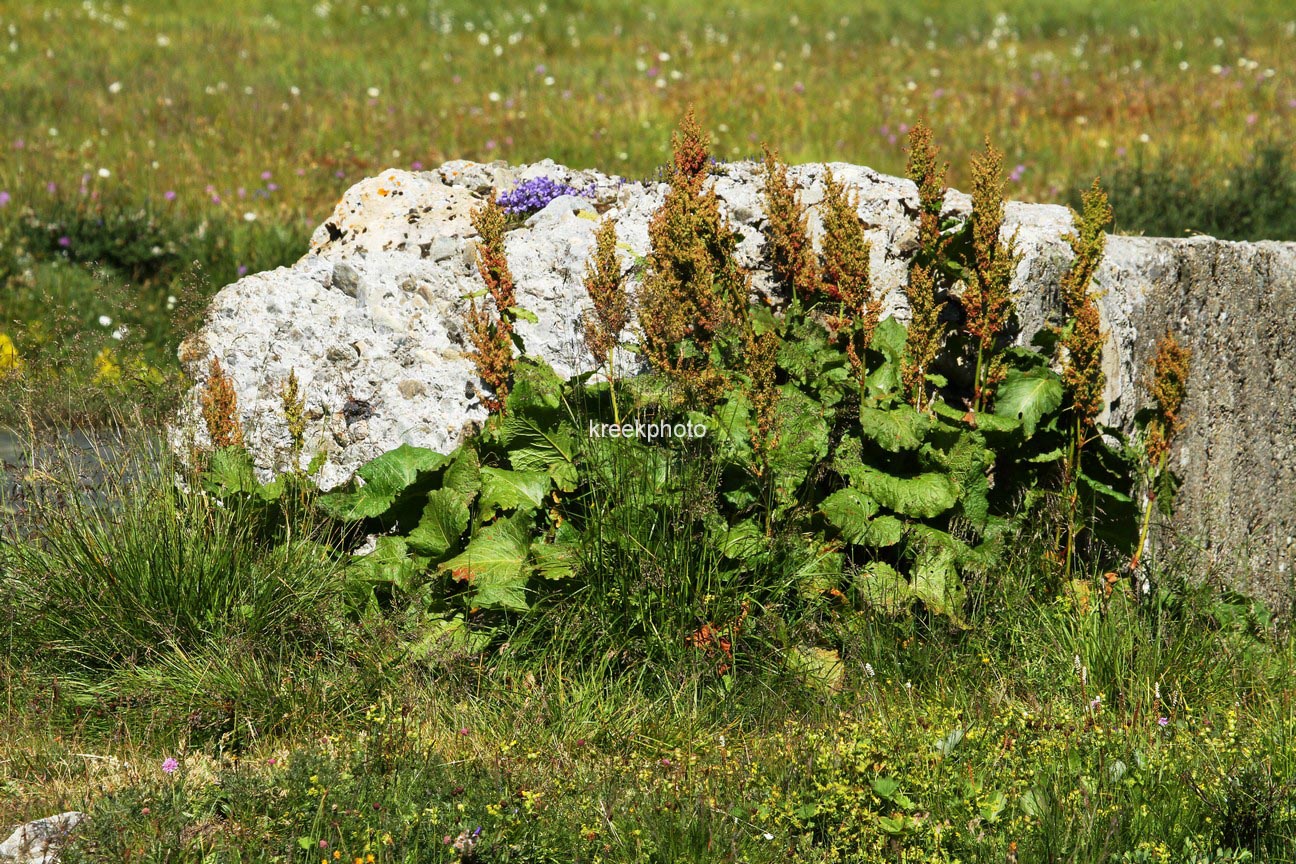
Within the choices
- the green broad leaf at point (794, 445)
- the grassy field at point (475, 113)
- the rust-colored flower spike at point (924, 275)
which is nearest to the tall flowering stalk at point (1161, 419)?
the rust-colored flower spike at point (924, 275)

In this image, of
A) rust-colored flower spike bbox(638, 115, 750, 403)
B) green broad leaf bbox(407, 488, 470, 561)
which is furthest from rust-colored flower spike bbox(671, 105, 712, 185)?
green broad leaf bbox(407, 488, 470, 561)

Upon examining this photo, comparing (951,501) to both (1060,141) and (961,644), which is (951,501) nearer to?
(961,644)

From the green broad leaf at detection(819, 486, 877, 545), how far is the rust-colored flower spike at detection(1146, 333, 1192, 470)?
1.18m

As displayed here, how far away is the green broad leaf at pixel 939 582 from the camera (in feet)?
13.2

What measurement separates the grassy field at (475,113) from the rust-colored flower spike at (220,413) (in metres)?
0.20

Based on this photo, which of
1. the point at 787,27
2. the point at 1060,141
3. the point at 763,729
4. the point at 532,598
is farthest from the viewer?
the point at 787,27

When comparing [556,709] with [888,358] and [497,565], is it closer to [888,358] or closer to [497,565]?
[497,565]

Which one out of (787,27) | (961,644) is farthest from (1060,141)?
(961,644)

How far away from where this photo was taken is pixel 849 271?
434 cm

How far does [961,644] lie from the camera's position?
4004 millimetres

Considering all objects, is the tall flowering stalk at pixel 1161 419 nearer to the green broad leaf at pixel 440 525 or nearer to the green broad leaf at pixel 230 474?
the green broad leaf at pixel 440 525

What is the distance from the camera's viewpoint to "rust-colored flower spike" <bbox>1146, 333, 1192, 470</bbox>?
4.40 metres

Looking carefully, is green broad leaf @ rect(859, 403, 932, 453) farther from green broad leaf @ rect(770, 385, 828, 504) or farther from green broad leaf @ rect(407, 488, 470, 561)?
green broad leaf @ rect(407, 488, 470, 561)

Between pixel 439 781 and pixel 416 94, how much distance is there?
9.95m
